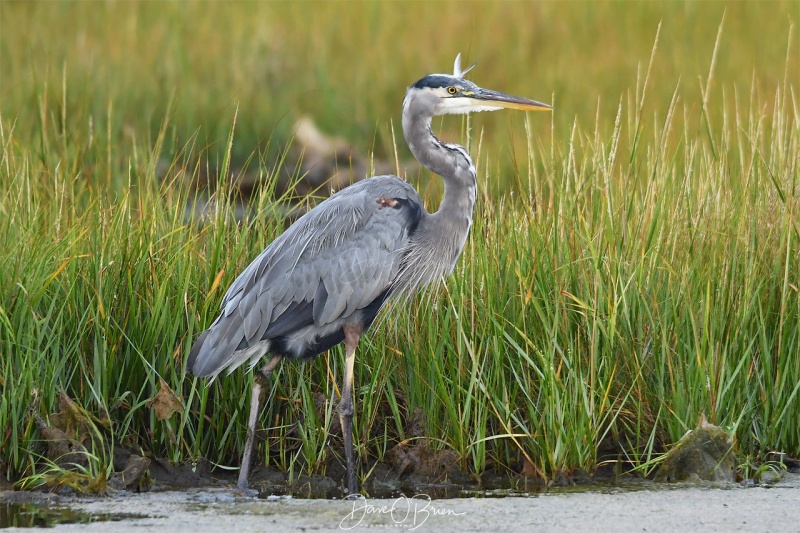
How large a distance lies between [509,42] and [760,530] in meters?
10.4

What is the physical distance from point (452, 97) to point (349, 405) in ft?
4.83

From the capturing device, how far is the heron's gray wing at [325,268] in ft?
16.3

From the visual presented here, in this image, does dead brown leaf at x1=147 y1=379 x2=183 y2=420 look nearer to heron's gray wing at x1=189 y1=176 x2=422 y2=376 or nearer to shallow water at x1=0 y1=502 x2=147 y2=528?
heron's gray wing at x1=189 y1=176 x2=422 y2=376

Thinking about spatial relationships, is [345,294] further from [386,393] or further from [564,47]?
[564,47]

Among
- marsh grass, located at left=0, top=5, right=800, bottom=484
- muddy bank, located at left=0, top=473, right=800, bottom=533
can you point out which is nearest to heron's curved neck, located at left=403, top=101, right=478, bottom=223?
marsh grass, located at left=0, top=5, right=800, bottom=484

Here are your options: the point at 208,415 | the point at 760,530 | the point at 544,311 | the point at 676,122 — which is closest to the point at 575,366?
the point at 544,311

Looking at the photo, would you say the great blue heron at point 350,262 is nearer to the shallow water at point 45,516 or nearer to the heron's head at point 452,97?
the heron's head at point 452,97

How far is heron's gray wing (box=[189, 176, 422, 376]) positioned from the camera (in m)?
4.95

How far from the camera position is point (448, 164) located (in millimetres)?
5262

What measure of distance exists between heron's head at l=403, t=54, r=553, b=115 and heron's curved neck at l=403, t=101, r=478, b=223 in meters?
0.04

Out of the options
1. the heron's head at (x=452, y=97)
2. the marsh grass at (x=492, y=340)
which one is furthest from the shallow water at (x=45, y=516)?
the heron's head at (x=452, y=97)
